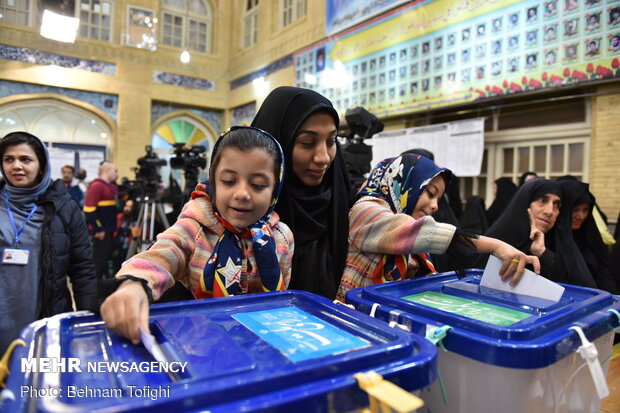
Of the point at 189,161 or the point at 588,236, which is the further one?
the point at 189,161

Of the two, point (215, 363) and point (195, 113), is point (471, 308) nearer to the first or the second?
point (215, 363)

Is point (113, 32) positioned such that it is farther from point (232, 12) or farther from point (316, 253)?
point (316, 253)

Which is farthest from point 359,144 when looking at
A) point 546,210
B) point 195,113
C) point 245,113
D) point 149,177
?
point 195,113

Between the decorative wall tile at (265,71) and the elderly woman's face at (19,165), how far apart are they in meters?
3.91

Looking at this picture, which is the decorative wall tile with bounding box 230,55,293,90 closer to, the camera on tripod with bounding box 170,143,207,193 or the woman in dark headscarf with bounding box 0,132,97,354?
the camera on tripod with bounding box 170,143,207,193

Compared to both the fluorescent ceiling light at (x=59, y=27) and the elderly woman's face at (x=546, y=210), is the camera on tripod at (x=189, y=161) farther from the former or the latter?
the elderly woman's face at (x=546, y=210)

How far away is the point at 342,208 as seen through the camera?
1111 millimetres

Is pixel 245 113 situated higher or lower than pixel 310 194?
higher

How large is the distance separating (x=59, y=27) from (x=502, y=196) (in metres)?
3.73

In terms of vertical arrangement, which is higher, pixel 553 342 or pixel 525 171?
pixel 525 171

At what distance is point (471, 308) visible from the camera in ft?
2.31

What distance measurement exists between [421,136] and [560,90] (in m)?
1.52

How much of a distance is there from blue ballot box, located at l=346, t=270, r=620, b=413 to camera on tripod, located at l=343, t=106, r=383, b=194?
1.68 m

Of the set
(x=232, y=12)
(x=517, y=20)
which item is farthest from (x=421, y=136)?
(x=232, y=12)
